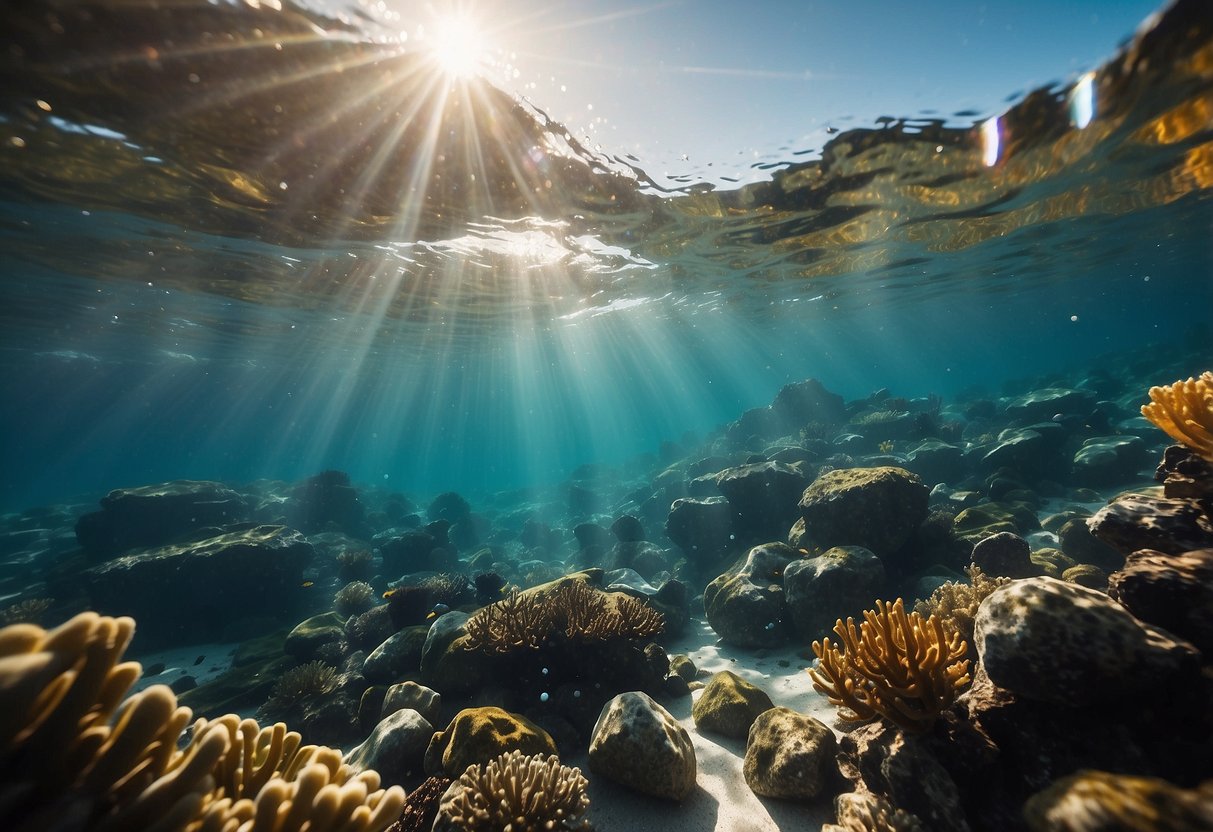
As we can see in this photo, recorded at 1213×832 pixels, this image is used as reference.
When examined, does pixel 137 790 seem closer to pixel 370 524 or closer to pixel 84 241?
pixel 84 241

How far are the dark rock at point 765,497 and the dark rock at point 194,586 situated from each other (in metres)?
15.9

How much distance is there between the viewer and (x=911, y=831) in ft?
10.6

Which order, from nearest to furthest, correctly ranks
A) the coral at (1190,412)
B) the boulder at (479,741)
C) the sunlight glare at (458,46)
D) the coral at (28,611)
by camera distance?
the coral at (1190,412), the boulder at (479,741), the sunlight glare at (458,46), the coral at (28,611)

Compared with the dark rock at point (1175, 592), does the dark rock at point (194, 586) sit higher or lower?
higher

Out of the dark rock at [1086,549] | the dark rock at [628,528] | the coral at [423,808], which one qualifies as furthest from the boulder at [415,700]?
the dark rock at [628,528]

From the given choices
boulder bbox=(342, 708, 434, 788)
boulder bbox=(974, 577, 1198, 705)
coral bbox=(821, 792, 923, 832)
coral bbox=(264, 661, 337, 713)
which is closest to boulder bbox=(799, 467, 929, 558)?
boulder bbox=(974, 577, 1198, 705)

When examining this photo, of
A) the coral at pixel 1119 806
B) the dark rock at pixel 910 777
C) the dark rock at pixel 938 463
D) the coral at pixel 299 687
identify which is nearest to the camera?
the coral at pixel 1119 806

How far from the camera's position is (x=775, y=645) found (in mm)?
8797

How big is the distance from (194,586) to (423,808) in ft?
51.9

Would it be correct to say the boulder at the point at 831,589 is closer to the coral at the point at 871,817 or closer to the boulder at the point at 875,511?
the boulder at the point at 875,511

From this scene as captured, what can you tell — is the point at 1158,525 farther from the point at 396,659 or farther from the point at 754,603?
the point at 396,659

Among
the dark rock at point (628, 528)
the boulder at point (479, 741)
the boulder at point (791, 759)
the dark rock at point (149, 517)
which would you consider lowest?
the boulder at point (791, 759)

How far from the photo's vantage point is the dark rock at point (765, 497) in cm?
1445

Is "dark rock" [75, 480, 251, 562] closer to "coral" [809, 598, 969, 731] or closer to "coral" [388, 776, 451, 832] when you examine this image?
"coral" [388, 776, 451, 832]
